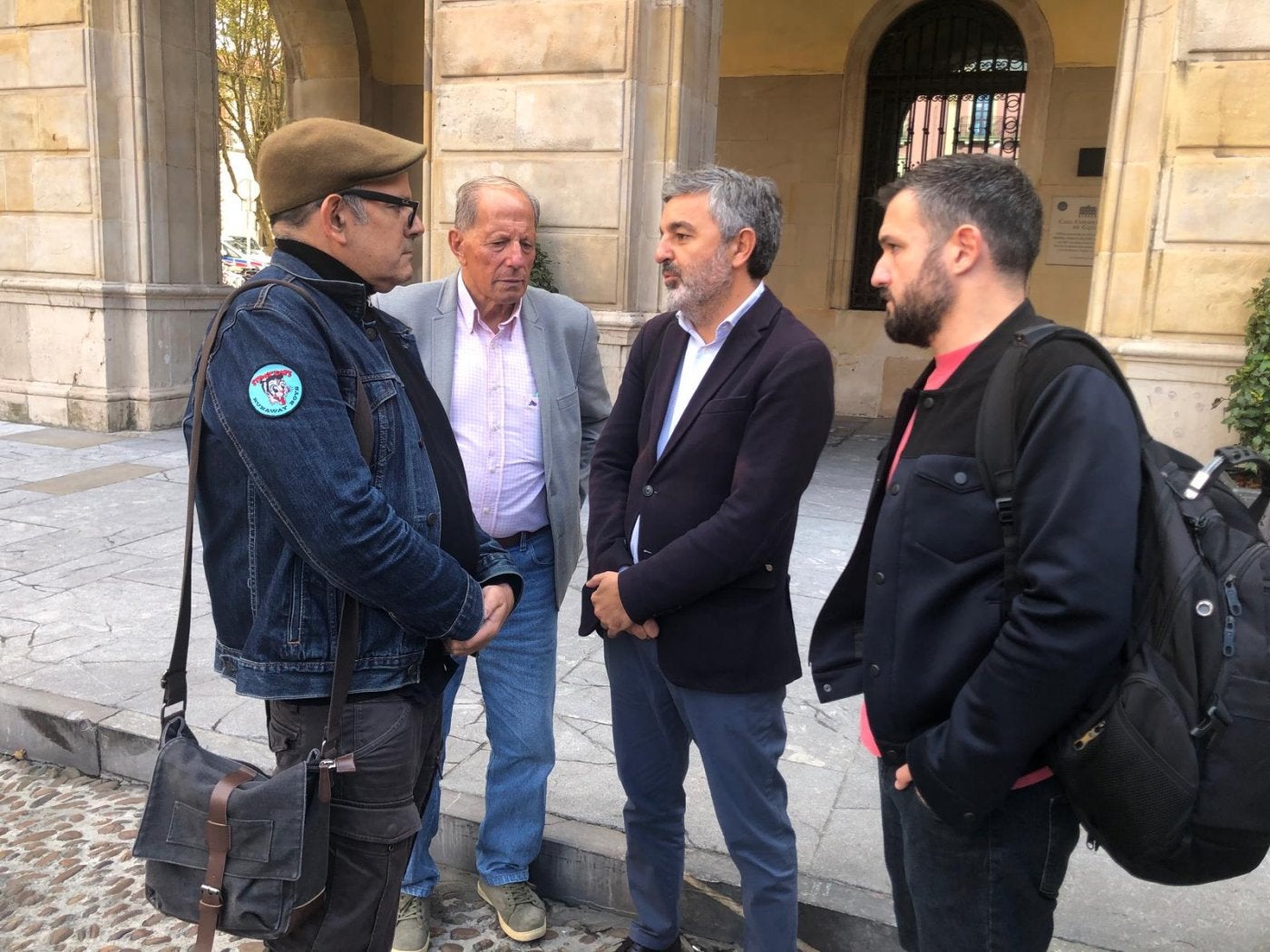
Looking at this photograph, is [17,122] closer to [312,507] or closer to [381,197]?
[381,197]

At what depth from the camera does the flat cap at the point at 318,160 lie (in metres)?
1.86

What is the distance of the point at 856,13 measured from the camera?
11344 mm

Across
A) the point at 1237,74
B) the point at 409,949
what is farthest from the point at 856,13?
the point at 409,949

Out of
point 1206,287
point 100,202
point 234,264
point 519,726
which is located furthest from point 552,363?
point 234,264

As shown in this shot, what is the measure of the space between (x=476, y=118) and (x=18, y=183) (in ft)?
16.2

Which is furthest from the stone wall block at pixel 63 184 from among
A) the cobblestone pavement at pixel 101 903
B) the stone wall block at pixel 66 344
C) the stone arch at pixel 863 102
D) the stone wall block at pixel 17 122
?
the stone arch at pixel 863 102

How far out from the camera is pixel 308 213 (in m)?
1.91

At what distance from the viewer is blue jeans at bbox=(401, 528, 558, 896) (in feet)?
9.53

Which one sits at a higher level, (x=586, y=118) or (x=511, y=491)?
(x=586, y=118)

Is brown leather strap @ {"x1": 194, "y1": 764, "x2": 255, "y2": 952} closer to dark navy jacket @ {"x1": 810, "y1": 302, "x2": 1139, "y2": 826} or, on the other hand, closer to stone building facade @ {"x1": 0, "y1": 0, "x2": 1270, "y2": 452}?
dark navy jacket @ {"x1": 810, "y1": 302, "x2": 1139, "y2": 826}

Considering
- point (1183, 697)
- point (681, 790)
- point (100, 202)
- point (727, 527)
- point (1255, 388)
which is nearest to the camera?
point (1183, 697)

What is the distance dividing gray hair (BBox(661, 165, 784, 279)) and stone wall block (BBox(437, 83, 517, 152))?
5.54 meters

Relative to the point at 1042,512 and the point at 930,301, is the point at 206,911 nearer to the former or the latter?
the point at 1042,512

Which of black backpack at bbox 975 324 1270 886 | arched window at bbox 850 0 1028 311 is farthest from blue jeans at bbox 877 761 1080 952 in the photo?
arched window at bbox 850 0 1028 311
